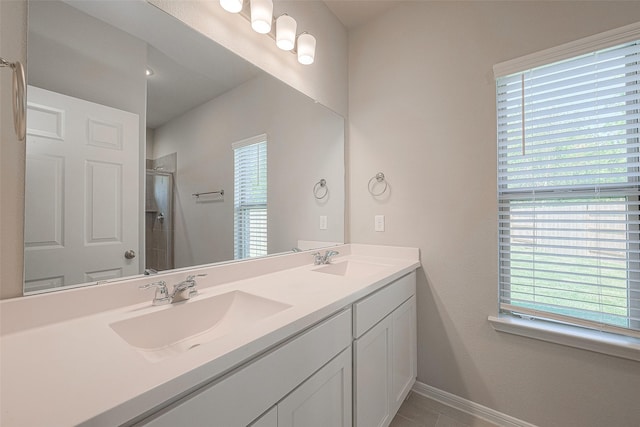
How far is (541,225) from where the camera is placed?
4.52ft

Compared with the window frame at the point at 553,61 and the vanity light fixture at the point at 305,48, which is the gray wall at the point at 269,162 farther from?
the window frame at the point at 553,61

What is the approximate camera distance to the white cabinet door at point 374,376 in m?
1.08

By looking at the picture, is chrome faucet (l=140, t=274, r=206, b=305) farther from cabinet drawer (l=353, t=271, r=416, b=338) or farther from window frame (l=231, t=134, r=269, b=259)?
cabinet drawer (l=353, t=271, r=416, b=338)

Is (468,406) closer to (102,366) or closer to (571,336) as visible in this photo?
(571,336)

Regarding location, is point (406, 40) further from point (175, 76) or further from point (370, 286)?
point (370, 286)

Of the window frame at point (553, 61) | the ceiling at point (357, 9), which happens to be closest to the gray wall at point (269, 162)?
the ceiling at point (357, 9)

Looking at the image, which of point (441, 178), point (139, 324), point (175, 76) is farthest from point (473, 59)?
point (139, 324)

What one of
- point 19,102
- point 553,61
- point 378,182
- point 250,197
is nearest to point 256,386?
point 19,102

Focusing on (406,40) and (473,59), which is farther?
(406,40)

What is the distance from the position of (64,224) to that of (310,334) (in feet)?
2.71

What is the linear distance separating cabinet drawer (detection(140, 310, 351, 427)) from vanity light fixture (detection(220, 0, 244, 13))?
1.35 m

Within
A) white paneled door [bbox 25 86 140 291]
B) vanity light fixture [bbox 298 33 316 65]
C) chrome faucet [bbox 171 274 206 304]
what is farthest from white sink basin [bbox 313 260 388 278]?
vanity light fixture [bbox 298 33 316 65]

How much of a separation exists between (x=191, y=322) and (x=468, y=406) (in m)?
1.65

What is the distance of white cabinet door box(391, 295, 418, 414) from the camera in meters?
1.40
